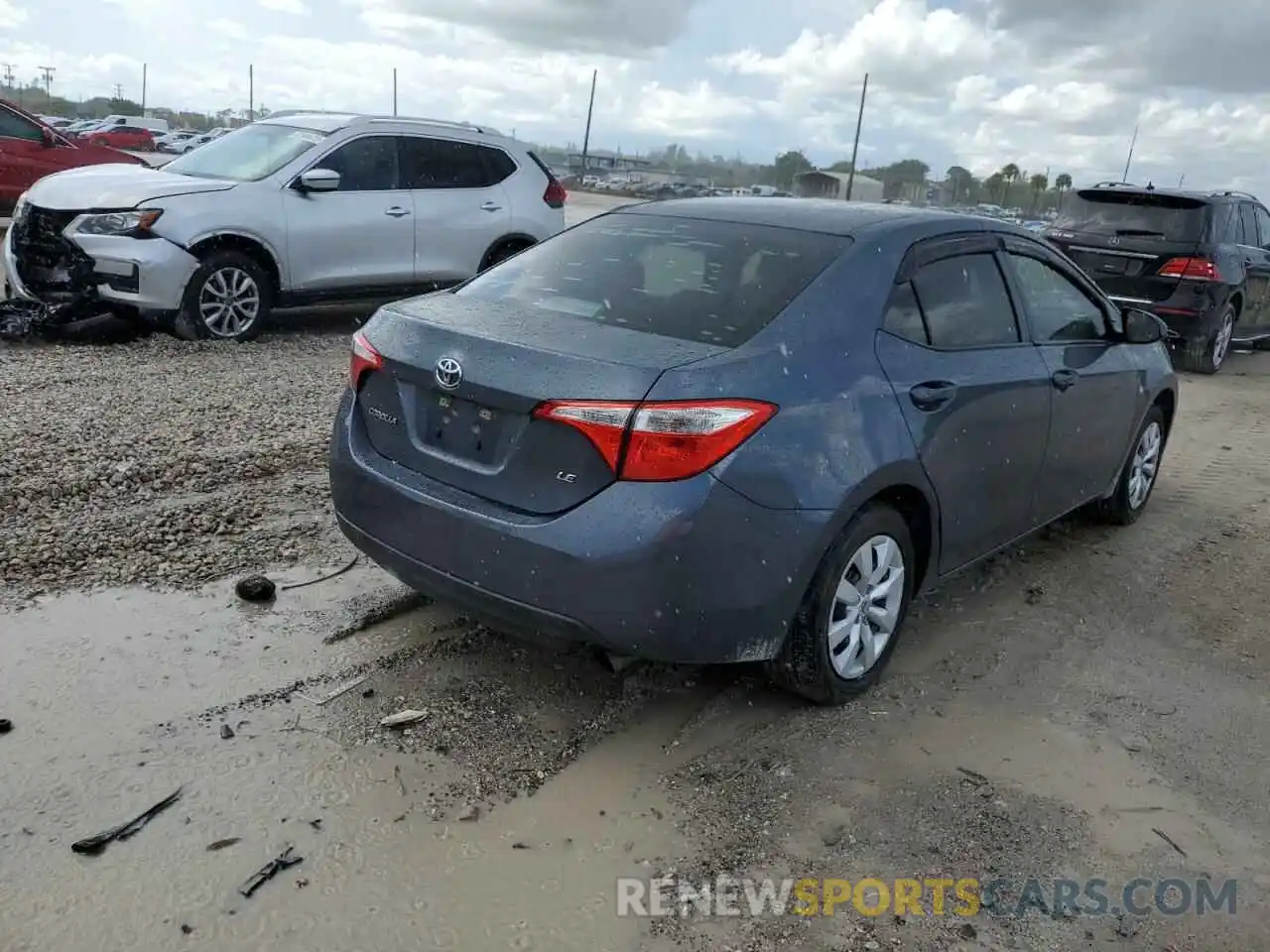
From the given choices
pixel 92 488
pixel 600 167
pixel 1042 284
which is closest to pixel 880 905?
pixel 1042 284

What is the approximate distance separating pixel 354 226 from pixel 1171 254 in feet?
24.4

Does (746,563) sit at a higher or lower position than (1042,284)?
lower

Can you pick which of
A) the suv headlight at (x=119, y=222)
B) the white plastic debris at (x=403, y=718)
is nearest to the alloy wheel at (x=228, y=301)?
the suv headlight at (x=119, y=222)

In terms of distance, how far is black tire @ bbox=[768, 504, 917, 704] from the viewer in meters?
3.40

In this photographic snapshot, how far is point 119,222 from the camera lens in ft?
25.7

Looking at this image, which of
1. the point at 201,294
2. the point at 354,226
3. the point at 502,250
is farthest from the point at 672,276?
the point at 502,250

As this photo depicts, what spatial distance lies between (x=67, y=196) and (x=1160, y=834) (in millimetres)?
7983

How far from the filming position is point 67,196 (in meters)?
8.04

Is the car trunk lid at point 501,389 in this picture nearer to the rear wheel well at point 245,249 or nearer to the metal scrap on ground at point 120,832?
the metal scrap on ground at point 120,832

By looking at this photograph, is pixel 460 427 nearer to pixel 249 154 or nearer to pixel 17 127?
pixel 249 154

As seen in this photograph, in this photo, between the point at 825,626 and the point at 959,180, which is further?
the point at 959,180

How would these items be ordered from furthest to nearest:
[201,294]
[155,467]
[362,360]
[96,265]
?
[201,294] < [96,265] < [155,467] < [362,360]

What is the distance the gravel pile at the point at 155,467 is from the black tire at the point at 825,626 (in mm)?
2064

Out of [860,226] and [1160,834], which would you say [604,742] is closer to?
[1160,834]
